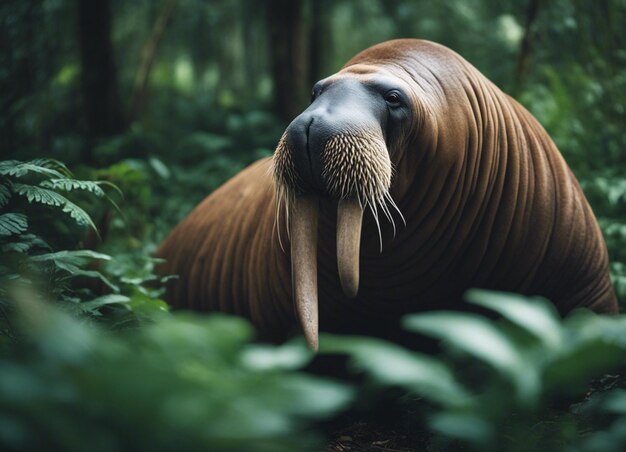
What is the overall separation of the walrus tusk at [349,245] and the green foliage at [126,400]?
4.40ft

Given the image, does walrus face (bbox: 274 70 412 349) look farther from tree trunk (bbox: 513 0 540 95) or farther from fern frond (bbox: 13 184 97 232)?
tree trunk (bbox: 513 0 540 95)

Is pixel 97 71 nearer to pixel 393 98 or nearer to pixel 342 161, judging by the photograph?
pixel 393 98

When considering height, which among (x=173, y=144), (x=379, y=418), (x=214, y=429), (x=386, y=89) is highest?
(x=173, y=144)

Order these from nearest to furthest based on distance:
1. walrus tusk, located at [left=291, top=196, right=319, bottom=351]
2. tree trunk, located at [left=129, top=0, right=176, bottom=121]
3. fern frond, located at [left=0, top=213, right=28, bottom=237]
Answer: fern frond, located at [left=0, top=213, right=28, bottom=237] < walrus tusk, located at [left=291, top=196, right=319, bottom=351] < tree trunk, located at [left=129, top=0, right=176, bottom=121]

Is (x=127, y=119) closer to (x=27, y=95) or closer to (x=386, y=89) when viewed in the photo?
(x=27, y=95)

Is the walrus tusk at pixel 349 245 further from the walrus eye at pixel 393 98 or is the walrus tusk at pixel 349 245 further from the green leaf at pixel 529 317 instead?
the green leaf at pixel 529 317

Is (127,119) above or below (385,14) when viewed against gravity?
below

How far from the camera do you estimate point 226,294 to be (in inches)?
165

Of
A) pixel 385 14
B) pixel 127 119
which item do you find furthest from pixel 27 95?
pixel 385 14

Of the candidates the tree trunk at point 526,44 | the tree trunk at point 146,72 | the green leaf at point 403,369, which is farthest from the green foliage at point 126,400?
the tree trunk at point 146,72

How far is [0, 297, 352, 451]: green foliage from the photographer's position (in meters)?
1.24

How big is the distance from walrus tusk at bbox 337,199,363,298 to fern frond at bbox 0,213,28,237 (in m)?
1.17

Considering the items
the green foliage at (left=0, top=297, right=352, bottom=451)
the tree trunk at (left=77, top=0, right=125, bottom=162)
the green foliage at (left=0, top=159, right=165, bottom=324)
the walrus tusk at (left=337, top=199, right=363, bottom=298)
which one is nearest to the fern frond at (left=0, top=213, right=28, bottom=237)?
the green foliage at (left=0, top=159, right=165, bottom=324)

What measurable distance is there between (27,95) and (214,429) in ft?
17.6
